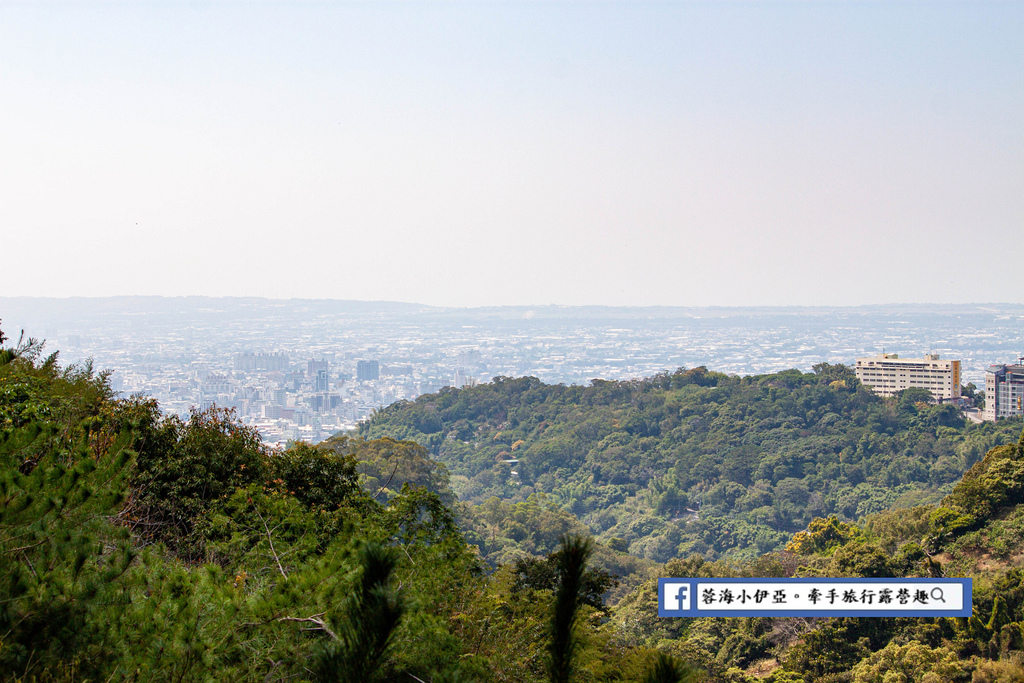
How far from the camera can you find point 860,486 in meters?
38.5

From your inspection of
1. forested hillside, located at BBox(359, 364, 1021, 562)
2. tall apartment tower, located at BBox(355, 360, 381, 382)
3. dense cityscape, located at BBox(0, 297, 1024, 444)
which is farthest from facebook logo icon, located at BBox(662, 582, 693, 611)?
tall apartment tower, located at BBox(355, 360, 381, 382)

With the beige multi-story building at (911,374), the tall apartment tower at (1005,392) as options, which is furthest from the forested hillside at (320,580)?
the beige multi-story building at (911,374)

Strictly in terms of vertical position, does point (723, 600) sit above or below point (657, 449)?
above

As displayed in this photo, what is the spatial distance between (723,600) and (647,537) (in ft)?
105

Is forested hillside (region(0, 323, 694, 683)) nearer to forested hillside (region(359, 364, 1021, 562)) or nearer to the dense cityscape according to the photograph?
forested hillside (region(359, 364, 1021, 562))

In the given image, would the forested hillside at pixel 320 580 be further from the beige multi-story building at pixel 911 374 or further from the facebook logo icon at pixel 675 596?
the beige multi-story building at pixel 911 374

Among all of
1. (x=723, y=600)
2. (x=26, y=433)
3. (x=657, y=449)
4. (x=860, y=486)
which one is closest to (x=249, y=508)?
(x=26, y=433)

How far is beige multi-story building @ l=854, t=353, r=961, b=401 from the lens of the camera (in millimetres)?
53750

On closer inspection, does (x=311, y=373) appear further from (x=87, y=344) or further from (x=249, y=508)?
(x=249, y=508)

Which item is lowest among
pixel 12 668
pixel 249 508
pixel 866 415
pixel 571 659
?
pixel 866 415

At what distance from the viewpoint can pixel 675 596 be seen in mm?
6844

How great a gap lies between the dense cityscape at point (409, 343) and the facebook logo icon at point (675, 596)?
46.5 m

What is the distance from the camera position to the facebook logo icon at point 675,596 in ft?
19.8

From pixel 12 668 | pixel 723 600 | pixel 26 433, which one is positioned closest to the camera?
pixel 12 668
